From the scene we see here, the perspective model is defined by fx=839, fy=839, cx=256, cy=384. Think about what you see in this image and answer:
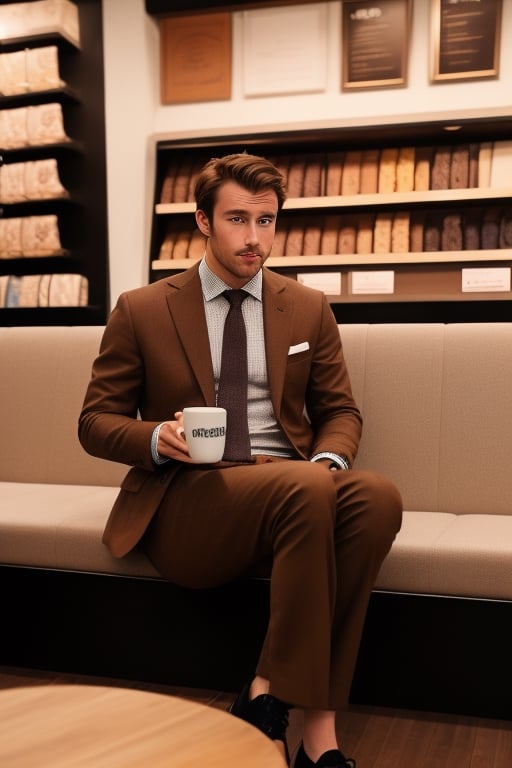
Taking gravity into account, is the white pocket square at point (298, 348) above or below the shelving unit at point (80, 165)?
below

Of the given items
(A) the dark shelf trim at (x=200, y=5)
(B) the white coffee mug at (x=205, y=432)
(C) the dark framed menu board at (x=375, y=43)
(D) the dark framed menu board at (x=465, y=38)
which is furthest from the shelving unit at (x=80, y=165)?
(B) the white coffee mug at (x=205, y=432)

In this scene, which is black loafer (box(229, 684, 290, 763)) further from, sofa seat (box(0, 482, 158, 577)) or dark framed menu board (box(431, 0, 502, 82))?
dark framed menu board (box(431, 0, 502, 82))

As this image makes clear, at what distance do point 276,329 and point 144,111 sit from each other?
10.9 feet

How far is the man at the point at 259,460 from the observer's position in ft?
5.20

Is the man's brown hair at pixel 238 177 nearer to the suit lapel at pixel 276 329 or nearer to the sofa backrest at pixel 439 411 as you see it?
the suit lapel at pixel 276 329

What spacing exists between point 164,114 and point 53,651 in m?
3.65

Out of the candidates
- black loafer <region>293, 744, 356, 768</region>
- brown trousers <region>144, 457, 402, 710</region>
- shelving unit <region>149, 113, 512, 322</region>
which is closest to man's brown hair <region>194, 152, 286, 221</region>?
brown trousers <region>144, 457, 402, 710</region>

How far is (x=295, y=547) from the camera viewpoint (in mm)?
1620

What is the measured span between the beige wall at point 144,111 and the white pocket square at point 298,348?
9.00 ft

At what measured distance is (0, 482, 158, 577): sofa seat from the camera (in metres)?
2.02

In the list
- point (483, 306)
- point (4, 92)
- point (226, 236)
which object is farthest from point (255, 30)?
point (226, 236)

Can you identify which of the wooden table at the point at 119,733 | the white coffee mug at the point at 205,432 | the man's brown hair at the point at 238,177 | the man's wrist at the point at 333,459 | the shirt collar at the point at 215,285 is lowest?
the wooden table at the point at 119,733

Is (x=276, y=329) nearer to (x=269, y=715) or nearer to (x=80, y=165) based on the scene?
(x=269, y=715)

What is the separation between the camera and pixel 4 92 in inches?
194
